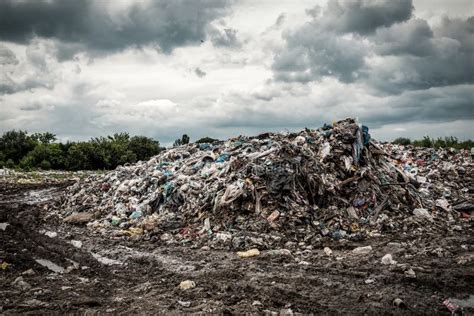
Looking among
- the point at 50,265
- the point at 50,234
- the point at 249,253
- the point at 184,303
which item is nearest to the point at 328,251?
the point at 249,253

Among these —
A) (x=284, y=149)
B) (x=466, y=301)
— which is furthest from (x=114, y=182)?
(x=466, y=301)

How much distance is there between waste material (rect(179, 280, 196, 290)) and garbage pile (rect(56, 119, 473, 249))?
5.95ft

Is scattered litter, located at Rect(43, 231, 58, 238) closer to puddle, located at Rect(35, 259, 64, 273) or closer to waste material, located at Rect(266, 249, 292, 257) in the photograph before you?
puddle, located at Rect(35, 259, 64, 273)

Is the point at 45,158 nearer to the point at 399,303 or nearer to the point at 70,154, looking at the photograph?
the point at 70,154

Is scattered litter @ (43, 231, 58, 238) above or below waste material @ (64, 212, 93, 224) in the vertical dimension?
below

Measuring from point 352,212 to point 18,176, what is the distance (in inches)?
766

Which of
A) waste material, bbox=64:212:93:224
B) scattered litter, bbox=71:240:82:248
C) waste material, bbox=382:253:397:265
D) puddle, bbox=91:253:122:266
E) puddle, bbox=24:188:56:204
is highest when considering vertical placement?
puddle, bbox=24:188:56:204

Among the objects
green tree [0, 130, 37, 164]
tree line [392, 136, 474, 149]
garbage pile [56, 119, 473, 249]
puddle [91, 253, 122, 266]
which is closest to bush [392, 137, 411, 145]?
tree line [392, 136, 474, 149]

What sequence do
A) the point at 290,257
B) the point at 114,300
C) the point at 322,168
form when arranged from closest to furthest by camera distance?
the point at 114,300, the point at 290,257, the point at 322,168

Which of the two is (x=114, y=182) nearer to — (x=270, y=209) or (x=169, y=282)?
(x=270, y=209)

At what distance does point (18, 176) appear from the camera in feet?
68.2

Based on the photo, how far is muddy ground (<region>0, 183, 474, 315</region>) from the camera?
3.77m

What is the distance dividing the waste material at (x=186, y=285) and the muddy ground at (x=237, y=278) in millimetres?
69

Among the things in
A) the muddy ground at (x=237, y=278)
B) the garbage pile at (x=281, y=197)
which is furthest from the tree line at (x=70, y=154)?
the muddy ground at (x=237, y=278)
